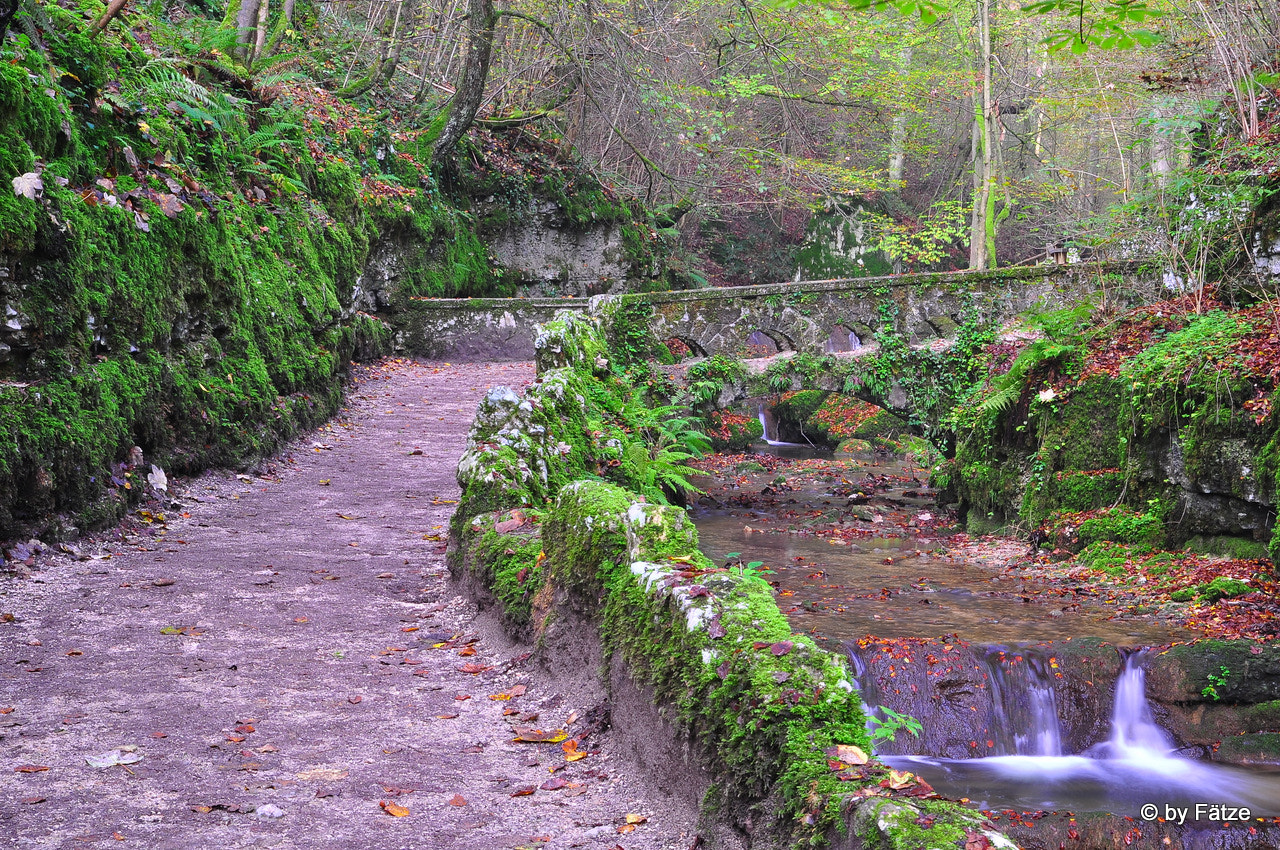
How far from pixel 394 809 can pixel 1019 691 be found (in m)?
6.10

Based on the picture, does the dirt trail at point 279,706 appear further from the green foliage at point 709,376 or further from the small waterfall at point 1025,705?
the green foliage at point 709,376

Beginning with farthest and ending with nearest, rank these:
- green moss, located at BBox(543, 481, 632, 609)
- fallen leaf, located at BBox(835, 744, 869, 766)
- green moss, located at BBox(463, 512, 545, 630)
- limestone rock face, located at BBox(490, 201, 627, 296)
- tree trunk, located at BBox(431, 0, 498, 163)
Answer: limestone rock face, located at BBox(490, 201, 627, 296) → tree trunk, located at BBox(431, 0, 498, 163) → green moss, located at BBox(463, 512, 545, 630) → green moss, located at BBox(543, 481, 632, 609) → fallen leaf, located at BBox(835, 744, 869, 766)

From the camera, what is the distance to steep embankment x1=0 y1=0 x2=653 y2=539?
6.65 m

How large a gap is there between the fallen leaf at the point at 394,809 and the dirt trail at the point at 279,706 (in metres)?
0.01

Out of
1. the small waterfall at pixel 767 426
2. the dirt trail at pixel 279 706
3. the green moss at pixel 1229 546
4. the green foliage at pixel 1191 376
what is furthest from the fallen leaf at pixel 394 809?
the small waterfall at pixel 767 426

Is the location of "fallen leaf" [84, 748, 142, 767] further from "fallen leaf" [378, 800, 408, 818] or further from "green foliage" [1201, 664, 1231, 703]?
"green foliage" [1201, 664, 1231, 703]

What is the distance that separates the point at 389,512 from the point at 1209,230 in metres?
10.4

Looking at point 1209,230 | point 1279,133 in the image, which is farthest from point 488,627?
point 1279,133

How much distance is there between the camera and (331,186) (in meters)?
14.8

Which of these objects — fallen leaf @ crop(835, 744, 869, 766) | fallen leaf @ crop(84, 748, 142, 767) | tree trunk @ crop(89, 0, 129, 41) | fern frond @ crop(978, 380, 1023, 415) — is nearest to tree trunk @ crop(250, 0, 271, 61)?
tree trunk @ crop(89, 0, 129, 41)

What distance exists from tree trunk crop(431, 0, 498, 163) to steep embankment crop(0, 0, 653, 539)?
305 cm

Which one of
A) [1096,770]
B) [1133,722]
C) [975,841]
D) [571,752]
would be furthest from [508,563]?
[1133,722]

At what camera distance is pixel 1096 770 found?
24.6ft

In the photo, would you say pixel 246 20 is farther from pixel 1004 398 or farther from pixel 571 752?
pixel 571 752
